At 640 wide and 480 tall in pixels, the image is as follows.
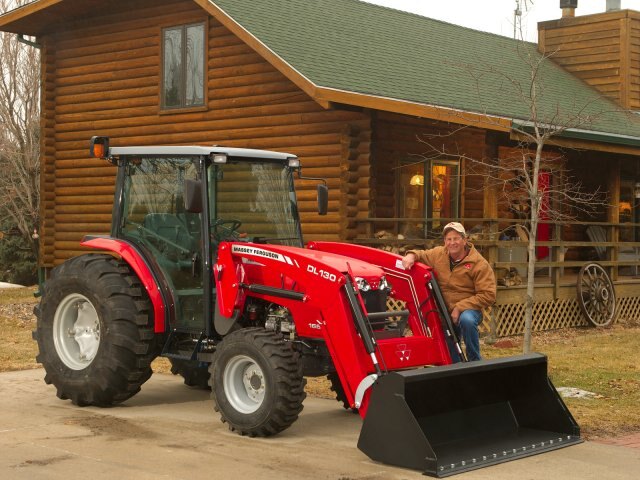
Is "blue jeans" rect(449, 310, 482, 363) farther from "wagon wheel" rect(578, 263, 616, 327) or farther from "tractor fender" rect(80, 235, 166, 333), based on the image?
"wagon wheel" rect(578, 263, 616, 327)

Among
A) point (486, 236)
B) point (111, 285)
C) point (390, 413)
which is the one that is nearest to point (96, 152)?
point (111, 285)

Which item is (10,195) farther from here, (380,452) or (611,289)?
(380,452)

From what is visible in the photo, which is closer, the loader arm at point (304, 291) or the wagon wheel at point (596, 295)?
the loader arm at point (304, 291)

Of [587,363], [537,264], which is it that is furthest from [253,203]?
[537,264]

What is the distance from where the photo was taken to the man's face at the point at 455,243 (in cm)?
911

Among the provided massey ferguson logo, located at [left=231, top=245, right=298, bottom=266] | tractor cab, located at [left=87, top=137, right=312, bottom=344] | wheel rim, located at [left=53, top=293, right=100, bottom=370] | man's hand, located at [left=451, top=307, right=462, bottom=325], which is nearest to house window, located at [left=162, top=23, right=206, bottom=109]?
tractor cab, located at [left=87, top=137, right=312, bottom=344]

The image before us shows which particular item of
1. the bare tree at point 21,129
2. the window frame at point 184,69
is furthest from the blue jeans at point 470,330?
the bare tree at point 21,129

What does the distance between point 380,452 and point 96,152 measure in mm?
4020

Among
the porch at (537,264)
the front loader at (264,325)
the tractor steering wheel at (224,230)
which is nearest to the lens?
the front loader at (264,325)

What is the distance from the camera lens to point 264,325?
29.2ft

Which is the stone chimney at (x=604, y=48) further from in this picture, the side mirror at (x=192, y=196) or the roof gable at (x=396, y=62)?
the side mirror at (x=192, y=196)

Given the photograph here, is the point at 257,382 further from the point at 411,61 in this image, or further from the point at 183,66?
the point at 411,61

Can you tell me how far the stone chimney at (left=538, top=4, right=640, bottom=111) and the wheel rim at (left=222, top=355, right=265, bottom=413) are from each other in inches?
680

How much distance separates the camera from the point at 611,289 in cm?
1806
